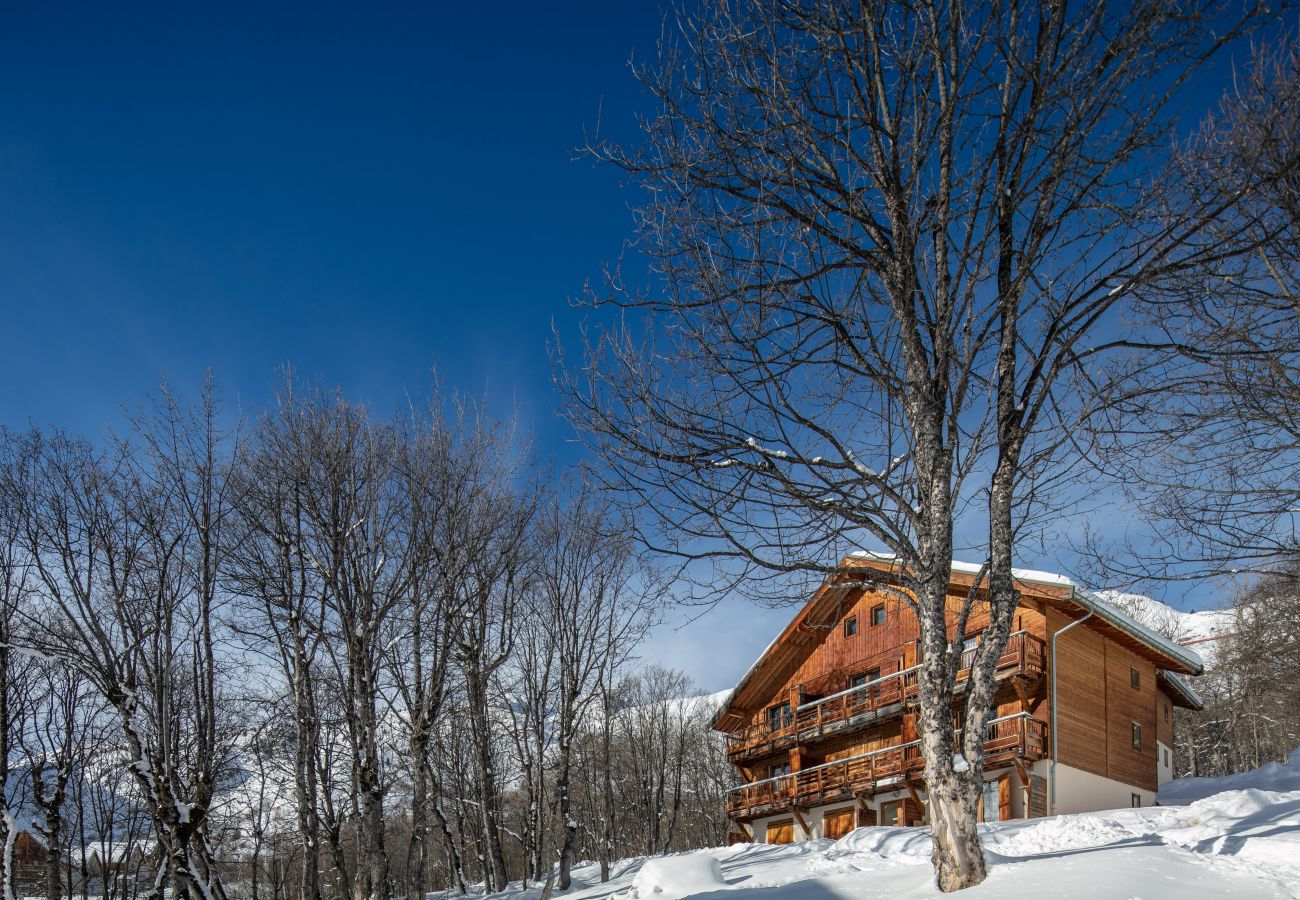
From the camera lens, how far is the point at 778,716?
3067 centimetres

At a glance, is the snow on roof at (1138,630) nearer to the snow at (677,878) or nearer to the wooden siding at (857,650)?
the wooden siding at (857,650)

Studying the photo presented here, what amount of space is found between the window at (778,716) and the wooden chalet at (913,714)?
0.18 feet

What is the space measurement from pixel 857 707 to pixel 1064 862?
1872 cm

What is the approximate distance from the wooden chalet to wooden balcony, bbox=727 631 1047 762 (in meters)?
0.05

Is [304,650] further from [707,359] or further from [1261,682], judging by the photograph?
[1261,682]

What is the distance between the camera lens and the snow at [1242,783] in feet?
74.1

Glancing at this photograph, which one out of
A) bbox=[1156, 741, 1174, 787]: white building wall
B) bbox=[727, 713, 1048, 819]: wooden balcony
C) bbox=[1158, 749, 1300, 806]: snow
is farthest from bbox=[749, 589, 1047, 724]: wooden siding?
bbox=[1156, 741, 1174, 787]: white building wall

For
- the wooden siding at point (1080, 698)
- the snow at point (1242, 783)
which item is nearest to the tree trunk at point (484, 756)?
the wooden siding at point (1080, 698)

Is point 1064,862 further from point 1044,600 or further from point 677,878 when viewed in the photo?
point 1044,600

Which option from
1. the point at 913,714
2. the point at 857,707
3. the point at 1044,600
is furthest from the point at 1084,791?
the point at 857,707

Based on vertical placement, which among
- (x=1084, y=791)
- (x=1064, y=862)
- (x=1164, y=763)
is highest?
(x=1064, y=862)

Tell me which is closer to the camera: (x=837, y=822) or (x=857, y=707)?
(x=857, y=707)

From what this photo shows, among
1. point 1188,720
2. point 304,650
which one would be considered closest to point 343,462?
point 304,650

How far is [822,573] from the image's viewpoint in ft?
25.2
